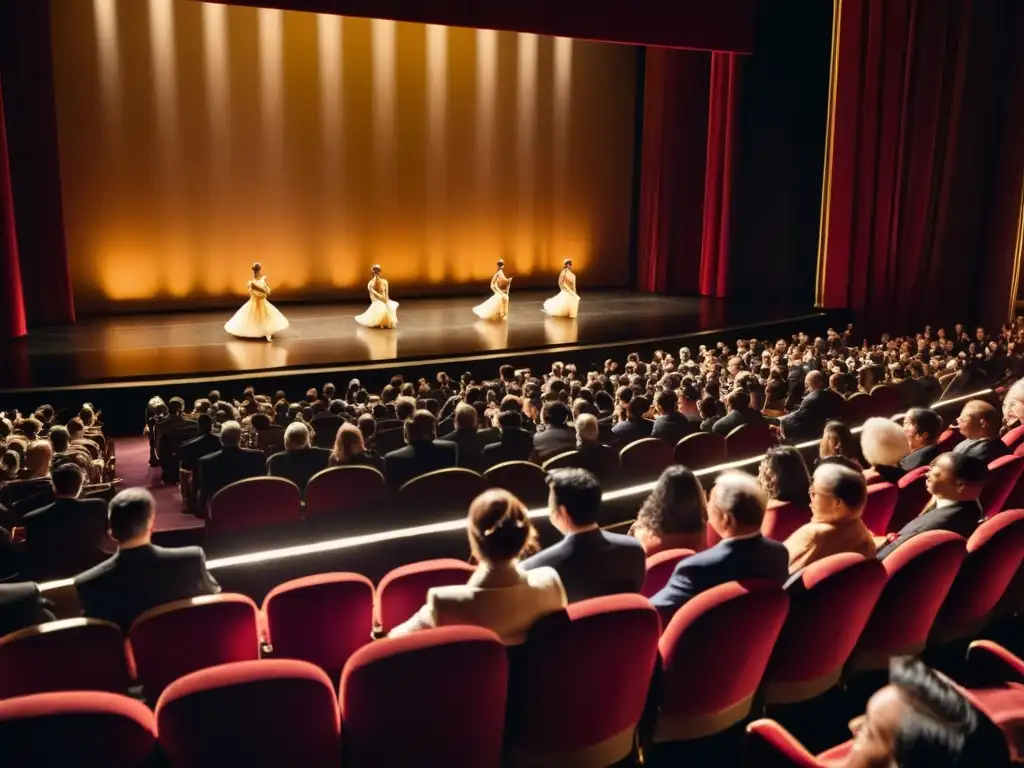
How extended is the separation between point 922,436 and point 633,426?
177cm

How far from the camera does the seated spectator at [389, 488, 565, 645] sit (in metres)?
2.40

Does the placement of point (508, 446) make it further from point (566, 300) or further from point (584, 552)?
point (566, 300)

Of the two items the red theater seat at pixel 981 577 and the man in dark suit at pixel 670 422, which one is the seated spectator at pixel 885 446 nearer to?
the red theater seat at pixel 981 577

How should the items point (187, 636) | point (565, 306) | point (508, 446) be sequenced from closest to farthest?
point (187, 636), point (508, 446), point (565, 306)

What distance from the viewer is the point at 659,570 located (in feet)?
10.2

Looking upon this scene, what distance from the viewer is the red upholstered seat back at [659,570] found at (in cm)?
309

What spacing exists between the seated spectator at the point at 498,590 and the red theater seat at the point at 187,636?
446mm

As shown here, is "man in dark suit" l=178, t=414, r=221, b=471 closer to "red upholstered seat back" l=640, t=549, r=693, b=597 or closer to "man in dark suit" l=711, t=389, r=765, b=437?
"man in dark suit" l=711, t=389, r=765, b=437

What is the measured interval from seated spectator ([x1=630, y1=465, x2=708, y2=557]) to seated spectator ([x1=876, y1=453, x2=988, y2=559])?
0.62 meters

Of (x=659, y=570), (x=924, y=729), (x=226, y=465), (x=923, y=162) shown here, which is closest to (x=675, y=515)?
(x=659, y=570)

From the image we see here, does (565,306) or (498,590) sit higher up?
(498,590)

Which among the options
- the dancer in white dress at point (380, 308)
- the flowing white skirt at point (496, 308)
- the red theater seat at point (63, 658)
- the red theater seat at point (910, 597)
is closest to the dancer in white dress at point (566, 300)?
the flowing white skirt at point (496, 308)

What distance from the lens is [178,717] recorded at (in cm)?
195

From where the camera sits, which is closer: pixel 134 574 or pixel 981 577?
pixel 134 574
